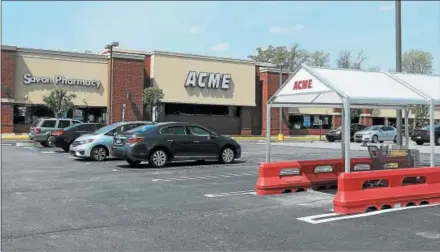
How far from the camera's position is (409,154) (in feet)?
37.2

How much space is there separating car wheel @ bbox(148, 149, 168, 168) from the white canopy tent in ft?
20.8

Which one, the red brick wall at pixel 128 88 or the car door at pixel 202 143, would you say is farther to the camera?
the red brick wall at pixel 128 88

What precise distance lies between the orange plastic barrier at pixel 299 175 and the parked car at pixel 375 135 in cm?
2697

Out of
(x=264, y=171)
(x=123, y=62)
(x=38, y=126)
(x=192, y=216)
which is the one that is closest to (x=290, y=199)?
(x=264, y=171)

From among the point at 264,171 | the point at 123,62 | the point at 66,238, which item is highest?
the point at 123,62

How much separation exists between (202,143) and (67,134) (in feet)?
29.2

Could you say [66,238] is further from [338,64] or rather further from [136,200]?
[338,64]

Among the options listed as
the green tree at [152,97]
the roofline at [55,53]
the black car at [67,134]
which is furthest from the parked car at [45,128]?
the green tree at [152,97]

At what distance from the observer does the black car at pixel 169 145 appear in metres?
16.1

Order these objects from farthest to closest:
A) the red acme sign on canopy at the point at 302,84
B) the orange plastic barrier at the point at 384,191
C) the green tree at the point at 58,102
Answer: the green tree at the point at 58,102, the red acme sign on canopy at the point at 302,84, the orange plastic barrier at the point at 384,191

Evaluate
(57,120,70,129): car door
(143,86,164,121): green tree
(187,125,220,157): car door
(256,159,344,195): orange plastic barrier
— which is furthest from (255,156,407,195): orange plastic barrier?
(143,86,164,121): green tree

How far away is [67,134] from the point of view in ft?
75.9

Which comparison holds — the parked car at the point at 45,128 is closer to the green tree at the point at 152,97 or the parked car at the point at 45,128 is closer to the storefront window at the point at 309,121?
the green tree at the point at 152,97

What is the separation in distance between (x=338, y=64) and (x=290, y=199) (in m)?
65.1
